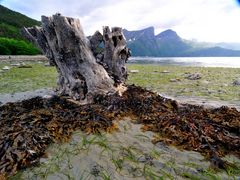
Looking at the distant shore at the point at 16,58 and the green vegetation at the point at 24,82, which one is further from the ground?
the green vegetation at the point at 24,82

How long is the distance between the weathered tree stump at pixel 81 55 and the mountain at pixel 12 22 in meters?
61.8

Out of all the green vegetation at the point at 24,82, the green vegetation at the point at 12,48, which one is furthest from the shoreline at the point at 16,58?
the green vegetation at the point at 24,82

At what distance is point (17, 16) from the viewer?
88.4 meters

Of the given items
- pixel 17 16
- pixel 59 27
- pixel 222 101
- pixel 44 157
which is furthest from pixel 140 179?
pixel 17 16

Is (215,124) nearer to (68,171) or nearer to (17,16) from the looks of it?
(68,171)

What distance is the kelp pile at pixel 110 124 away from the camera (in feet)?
17.0

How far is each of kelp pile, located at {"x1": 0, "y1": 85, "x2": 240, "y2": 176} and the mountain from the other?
6384 centimetres

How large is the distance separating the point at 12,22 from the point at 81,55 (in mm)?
77044

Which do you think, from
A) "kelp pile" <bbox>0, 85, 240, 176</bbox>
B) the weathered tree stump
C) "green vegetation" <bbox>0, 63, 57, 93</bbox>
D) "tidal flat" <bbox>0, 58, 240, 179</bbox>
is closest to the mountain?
"green vegetation" <bbox>0, 63, 57, 93</bbox>

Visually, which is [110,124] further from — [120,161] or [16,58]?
[16,58]

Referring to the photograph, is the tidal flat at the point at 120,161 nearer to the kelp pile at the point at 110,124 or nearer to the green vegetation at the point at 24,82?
the kelp pile at the point at 110,124

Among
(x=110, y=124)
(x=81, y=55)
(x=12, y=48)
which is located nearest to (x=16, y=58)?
(x=12, y=48)

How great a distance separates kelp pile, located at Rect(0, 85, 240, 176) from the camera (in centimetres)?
517

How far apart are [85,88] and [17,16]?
86933 mm
